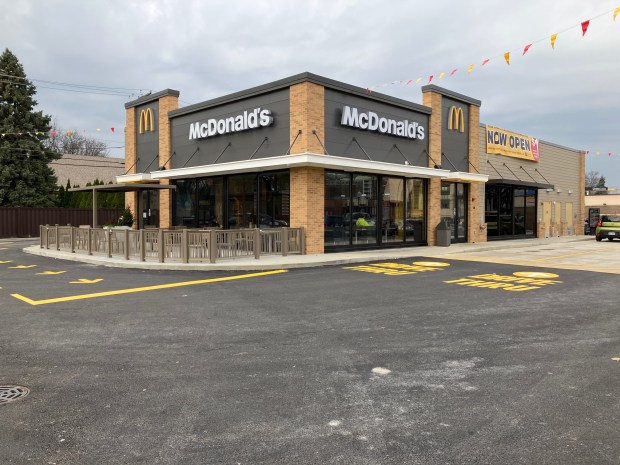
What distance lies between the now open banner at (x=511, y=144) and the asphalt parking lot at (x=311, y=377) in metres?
19.2

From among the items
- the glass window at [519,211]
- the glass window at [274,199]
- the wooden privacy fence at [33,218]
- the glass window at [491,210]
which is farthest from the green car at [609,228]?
the wooden privacy fence at [33,218]

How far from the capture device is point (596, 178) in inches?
5202

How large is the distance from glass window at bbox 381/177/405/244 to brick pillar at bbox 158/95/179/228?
34.3ft

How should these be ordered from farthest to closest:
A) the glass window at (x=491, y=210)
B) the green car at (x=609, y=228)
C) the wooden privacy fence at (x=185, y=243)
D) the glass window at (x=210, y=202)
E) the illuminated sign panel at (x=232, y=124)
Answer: the green car at (x=609, y=228), the glass window at (x=491, y=210), the glass window at (x=210, y=202), the illuminated sign panel at (x=232, y=124), the wooden privacy fence at (x=185, y=243)

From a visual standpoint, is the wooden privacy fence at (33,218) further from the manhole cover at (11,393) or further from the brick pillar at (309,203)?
the manhole cover at (11,393)

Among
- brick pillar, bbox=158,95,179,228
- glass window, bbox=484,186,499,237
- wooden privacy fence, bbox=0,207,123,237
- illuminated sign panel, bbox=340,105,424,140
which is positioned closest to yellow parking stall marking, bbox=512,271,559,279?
illuminated sign panel, bbox=340,105,424,140

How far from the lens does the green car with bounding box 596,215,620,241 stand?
28.5 metres

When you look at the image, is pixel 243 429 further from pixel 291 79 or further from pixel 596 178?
pixel 596 178

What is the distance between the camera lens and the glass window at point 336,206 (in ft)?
60.1

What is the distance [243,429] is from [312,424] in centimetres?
54

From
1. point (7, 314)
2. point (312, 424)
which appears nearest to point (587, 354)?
point (312, 424)

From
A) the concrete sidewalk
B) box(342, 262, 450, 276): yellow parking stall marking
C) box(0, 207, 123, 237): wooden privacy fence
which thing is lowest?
box(342, 262, 450, 276): yellow parking stall marking

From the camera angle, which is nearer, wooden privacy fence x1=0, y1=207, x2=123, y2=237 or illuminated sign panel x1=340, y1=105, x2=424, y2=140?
illuminated sign panel x1=340, y1=105, x2=424, y2=140

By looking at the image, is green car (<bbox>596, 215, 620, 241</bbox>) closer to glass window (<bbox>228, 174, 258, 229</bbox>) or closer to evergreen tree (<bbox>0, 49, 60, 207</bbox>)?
glass window (<bbox>228, 174, 258, 229</bbox>)
